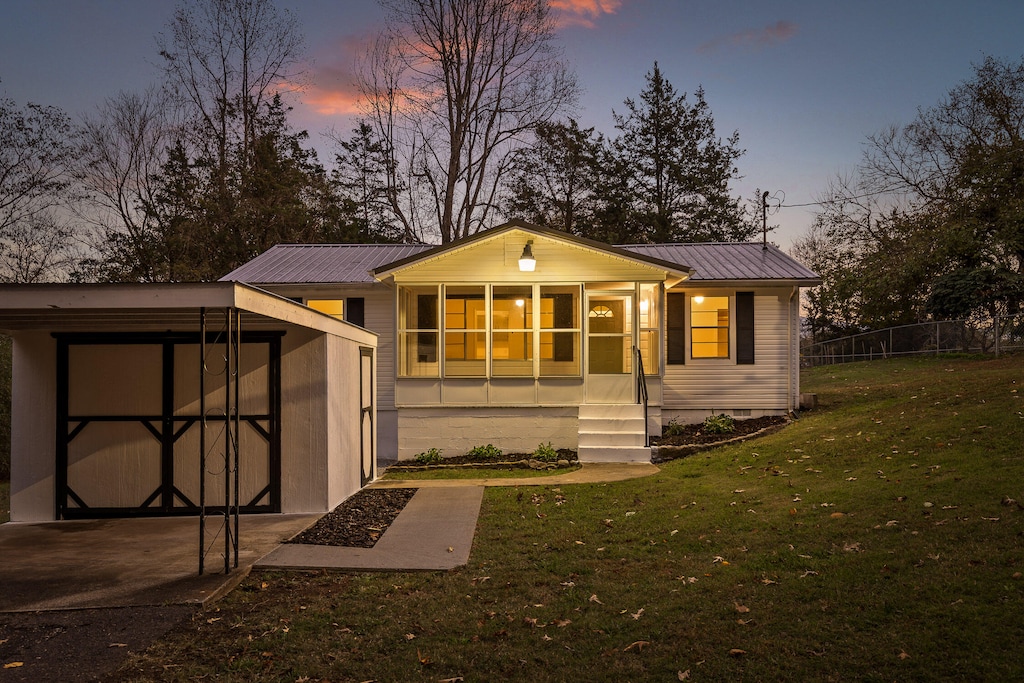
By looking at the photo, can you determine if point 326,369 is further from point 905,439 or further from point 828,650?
point 905,439

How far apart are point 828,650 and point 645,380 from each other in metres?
10.1

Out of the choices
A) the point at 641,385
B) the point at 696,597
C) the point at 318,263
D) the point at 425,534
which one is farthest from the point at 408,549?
the point at 318,263

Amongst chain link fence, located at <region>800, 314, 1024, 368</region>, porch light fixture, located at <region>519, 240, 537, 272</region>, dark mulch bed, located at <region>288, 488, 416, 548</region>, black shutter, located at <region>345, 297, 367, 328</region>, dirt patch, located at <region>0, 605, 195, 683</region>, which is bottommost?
dark mulch bed, located at <region>288, 488, 416, 548</region>

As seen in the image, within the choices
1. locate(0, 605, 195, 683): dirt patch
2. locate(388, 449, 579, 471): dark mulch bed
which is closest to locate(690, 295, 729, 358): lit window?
locate(388, 449, 579, 471): dark mulch bed

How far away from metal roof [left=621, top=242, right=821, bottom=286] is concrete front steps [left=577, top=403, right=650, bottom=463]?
3.14 meters

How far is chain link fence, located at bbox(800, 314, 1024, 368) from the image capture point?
72.2 feet

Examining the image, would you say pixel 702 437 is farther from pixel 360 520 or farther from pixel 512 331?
pixel 360 520

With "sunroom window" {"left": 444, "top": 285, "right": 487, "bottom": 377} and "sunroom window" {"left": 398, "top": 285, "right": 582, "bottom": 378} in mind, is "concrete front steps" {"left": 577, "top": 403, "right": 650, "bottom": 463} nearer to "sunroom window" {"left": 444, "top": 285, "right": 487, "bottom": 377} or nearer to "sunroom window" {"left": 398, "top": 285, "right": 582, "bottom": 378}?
"sunroom window" {"left": 398, "top": 285, "right": 582, "bottom": 378}

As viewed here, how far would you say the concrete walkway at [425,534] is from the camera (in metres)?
6.36

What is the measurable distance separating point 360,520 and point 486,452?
5332 millimetres

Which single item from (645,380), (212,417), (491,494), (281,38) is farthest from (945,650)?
(281,38)

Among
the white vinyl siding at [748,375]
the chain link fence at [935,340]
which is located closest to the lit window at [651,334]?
the white vinyl siding at [748,375]

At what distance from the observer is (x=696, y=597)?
523cm

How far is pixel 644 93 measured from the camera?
1309 inches
